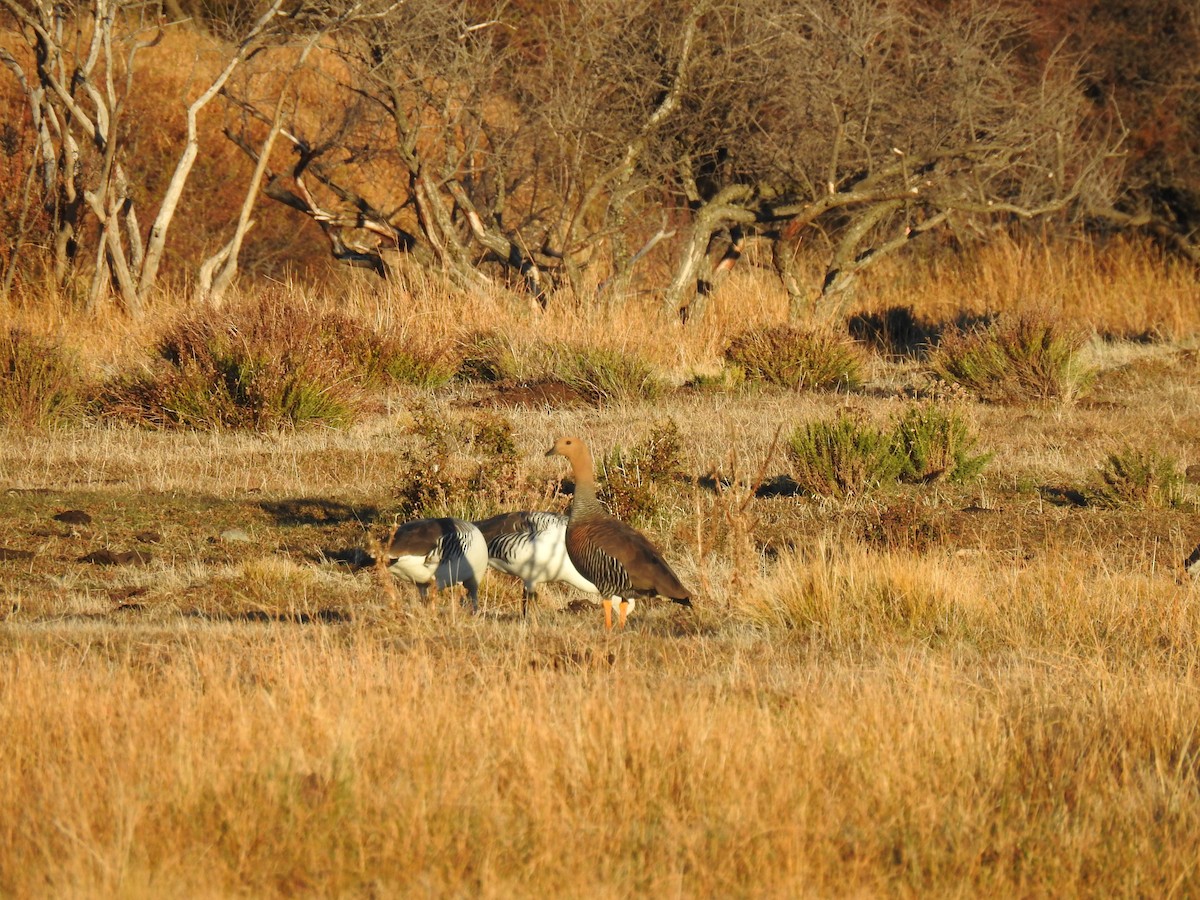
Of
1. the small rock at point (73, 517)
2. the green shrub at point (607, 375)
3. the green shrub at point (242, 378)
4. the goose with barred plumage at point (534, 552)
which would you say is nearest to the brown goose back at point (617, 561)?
the goose with barred plumage at point (534, 552)

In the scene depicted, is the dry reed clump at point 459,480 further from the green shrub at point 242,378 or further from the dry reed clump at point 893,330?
the dry reed clump at point 893,330

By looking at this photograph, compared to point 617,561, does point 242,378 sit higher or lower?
higher

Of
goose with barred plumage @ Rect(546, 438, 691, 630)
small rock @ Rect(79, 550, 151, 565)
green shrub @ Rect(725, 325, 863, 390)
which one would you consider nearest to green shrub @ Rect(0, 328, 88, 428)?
small rock @ Rect(79, 550, 151, 565)

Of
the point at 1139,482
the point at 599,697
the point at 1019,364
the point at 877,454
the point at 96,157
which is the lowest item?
the point at 599,697

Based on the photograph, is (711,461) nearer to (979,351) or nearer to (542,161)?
(979,351)

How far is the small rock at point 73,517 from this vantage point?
889 centimetres

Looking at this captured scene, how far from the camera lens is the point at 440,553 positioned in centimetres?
658

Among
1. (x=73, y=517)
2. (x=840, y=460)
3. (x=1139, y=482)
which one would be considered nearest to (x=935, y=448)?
(x=840, y=460)

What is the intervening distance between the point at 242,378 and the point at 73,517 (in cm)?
349

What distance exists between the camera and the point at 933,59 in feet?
62.3

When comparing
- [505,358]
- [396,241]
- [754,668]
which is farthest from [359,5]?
[754,668]

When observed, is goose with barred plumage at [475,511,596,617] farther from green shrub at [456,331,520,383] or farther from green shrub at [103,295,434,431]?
green shrub at [456,331,520,383]

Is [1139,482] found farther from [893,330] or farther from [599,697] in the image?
[893,330]

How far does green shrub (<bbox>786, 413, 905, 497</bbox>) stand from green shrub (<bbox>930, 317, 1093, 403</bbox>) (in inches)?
153
